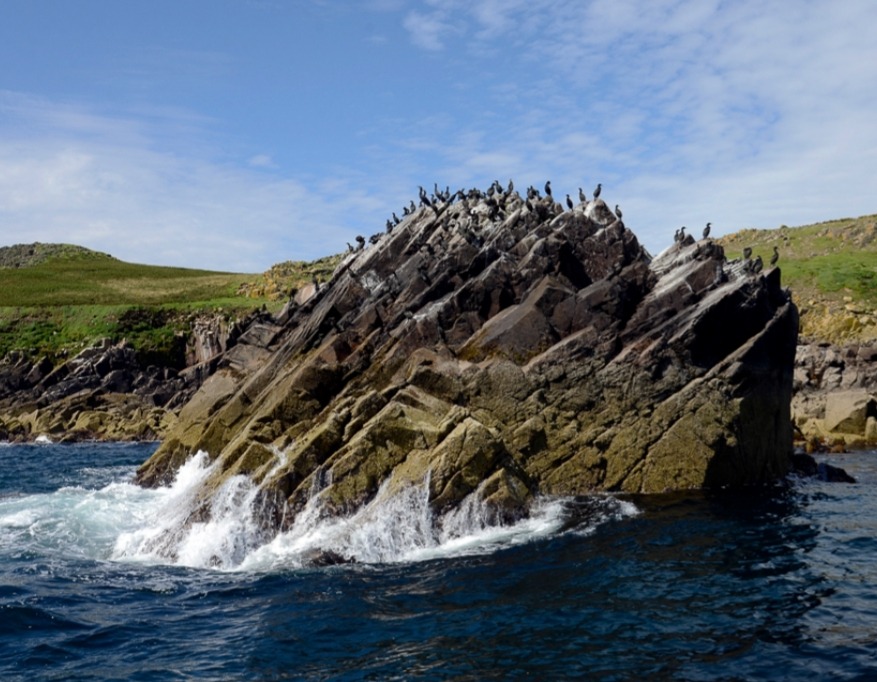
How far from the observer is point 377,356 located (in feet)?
121

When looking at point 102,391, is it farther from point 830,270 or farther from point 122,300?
point 830,270

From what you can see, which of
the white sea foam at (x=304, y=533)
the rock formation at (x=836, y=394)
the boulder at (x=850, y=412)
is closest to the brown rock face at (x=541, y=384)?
the white sea foam at (x=304, y=533)

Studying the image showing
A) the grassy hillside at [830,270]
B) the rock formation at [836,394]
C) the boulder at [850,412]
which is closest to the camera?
the rock formation at [836,394]

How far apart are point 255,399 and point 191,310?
241 feet

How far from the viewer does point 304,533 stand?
26078 millimetres

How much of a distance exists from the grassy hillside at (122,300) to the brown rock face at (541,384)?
6358 centimetres

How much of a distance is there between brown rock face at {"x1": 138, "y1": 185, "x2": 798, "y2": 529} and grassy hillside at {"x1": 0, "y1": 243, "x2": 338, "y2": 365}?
2503 inches

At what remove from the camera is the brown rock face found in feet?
89.5

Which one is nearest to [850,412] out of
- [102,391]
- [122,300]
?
[102,391]

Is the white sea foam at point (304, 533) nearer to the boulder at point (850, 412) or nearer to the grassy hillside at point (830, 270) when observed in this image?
the boulder at point (850, 412)

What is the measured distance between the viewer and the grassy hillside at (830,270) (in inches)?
3187

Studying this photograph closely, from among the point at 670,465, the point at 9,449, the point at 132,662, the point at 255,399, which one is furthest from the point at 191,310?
the point at 132,662

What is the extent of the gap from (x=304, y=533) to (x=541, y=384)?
1129 cm

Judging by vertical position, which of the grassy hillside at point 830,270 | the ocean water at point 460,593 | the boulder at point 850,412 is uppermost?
the grassy hillside at point 830,270
